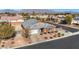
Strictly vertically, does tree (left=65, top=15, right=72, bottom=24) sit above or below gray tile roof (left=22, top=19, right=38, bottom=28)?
above

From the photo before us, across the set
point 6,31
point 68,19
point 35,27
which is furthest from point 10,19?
point 68,19

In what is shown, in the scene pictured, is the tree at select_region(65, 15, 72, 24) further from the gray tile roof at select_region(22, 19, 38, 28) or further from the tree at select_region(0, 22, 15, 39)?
the tree at select_region(0, 22, 15, 39)

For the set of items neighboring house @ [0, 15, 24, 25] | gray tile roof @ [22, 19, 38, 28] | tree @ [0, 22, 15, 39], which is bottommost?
tree @ [0, 22, 15, 39]

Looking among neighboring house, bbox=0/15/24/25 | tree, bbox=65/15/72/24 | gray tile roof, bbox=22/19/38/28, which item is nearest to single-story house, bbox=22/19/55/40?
gray tile roof, bbox=22/19/38/28

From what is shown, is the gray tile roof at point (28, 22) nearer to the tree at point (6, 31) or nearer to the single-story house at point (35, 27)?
the single-story house at point (35, 27)

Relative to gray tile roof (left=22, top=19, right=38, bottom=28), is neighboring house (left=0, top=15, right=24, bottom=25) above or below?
above

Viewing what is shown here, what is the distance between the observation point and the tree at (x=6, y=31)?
2029 millimetres

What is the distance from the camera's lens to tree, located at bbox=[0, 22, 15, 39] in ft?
6.66

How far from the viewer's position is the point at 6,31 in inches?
80.0

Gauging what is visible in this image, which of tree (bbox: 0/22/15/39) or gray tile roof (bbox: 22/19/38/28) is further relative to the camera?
gray tile roof (bbox: 22/19/38/28)

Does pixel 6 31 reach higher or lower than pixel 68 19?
lower

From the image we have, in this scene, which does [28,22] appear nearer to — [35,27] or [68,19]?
[35,27]

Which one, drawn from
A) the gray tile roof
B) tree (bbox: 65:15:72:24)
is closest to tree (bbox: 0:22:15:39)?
the gray tile roof
